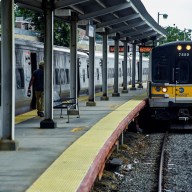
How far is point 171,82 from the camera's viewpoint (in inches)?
685

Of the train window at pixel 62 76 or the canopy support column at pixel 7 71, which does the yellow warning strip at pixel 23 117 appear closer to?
the canopy support column at pixel 7 71

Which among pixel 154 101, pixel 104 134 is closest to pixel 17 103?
pixel 154 101

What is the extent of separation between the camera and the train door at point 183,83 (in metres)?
17.3

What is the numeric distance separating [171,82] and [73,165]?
9558mm

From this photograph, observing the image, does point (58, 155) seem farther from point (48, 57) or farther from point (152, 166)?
point (48, 57)

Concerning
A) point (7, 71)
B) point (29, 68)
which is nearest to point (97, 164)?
point (7, 71)

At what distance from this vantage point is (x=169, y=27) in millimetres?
104750

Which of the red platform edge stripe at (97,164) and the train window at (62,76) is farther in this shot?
the train window at (62,76)

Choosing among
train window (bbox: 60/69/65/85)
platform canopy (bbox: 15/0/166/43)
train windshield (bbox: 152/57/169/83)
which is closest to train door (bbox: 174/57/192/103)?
train windshield (bbox: 152/57/169/83)

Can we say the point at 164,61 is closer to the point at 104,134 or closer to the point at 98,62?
the point at 104,134

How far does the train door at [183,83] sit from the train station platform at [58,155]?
2.80 metres

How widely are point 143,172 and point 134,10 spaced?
897 centimetres

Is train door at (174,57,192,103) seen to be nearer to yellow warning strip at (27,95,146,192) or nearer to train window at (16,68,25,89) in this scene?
train window at (16,68,25,89)

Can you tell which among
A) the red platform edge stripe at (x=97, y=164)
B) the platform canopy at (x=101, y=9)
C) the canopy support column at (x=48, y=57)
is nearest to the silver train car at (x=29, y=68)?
the platform canopy at (x=101, y=9)
